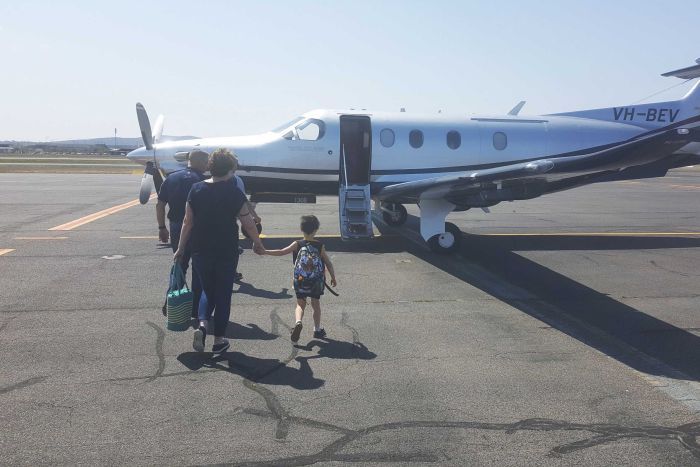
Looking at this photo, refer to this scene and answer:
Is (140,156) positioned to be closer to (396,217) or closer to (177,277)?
(396,217)

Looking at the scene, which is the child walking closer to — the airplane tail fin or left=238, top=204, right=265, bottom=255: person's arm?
left=238, top=204, right=265, bottom=255: person's arm

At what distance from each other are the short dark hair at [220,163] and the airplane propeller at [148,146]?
6.03m

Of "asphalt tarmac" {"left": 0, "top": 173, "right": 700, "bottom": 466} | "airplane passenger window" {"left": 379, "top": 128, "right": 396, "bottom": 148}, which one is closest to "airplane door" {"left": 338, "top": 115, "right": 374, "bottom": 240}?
"airplane passenger window" {"left": 379, "top": 128, "right": 396, "bottom": 148}

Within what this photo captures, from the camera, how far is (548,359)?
574 centimetres

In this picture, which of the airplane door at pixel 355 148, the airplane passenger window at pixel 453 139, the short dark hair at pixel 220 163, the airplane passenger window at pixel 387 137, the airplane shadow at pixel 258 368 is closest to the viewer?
the airplane shadow at pixel 258 368

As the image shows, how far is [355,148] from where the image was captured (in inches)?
499

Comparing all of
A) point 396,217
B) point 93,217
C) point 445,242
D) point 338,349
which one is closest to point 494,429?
point 338,349

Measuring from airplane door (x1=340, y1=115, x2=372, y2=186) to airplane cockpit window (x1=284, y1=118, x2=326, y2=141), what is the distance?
1.50 ft

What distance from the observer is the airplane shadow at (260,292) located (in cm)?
803

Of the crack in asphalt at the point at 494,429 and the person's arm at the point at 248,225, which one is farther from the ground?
the person's arm at the point at 248,225

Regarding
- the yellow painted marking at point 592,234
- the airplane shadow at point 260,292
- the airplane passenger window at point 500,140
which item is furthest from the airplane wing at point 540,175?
the airplane shadow at point 260,292

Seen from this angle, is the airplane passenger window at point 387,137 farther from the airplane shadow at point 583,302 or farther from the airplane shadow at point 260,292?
the airplane shadow at point 260,292

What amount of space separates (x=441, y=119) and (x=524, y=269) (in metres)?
4.72

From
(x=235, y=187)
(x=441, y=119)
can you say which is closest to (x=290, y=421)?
(x=235, y=187)
